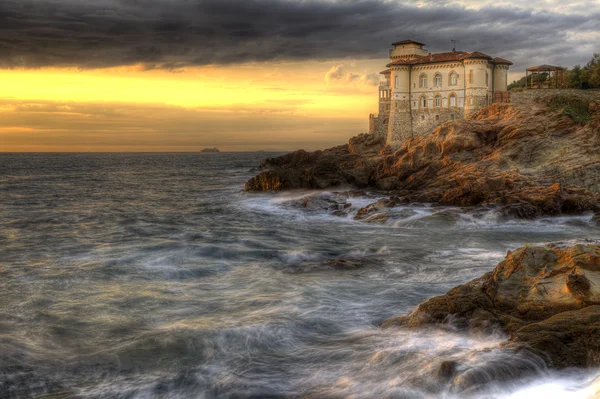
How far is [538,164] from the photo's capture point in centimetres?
3136

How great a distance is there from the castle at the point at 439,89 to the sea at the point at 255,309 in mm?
29696

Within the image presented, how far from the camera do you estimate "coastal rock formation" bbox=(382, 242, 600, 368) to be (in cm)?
785

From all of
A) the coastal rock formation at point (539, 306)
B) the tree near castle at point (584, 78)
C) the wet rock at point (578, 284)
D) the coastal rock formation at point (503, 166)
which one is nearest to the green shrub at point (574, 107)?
the coastal rock formation at point (503, 166)

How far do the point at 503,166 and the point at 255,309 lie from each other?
964 inches

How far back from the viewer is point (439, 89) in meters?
53.2

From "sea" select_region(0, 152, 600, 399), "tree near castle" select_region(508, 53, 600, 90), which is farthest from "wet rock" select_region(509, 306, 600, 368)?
"tree near castle" select_region(508, 53, 600, 90)

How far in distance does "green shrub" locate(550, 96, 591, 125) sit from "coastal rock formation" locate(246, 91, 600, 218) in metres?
0.06

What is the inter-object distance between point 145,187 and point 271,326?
143 ft

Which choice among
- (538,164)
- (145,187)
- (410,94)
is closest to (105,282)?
(538,164)

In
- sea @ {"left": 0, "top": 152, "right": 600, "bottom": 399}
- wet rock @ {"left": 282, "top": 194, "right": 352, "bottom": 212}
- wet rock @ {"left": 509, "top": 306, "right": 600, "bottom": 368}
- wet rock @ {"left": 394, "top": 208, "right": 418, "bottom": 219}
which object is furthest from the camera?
wet rock @ {"left": 282, "top": 194, "right": 352, "bottom": 212}

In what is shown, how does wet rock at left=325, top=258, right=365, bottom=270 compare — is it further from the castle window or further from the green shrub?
the castle window

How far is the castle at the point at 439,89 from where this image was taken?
167ft

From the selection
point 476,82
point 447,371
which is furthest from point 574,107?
point 447,371

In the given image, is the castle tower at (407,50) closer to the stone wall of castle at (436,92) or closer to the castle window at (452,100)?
the stone wall of castle at (436,92)
